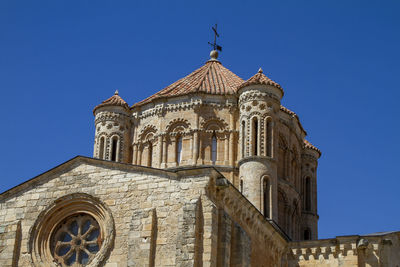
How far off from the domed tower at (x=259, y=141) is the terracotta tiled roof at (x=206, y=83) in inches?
66.0

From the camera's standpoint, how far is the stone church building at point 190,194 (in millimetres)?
22438

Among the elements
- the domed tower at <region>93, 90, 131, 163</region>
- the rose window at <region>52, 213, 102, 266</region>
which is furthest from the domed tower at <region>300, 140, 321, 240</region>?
the rose window at <region>52, 213, 102, 266</region>

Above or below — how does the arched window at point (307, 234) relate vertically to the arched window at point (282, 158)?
below

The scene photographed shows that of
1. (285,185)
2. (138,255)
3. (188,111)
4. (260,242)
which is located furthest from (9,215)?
(285,185)

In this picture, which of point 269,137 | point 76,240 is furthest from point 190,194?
point 269,137

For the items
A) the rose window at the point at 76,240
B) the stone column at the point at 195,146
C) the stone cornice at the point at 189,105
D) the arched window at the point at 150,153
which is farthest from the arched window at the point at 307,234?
the rose window at the point at 76,240

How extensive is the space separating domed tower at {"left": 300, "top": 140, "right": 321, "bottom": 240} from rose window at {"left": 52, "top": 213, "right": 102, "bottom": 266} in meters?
13.6

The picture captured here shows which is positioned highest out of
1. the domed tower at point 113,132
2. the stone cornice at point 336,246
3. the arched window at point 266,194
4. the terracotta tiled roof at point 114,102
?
the terracotta tiled roof at point 114,102

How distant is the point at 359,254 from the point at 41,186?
38.7 feet

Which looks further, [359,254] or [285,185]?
[285,185]

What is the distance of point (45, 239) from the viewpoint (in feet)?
79.6

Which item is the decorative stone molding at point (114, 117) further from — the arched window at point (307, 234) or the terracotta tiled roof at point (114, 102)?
the arched window at point (307, 234)

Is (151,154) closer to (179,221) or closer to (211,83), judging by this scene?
(211,83)

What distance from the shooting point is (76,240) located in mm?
23984
